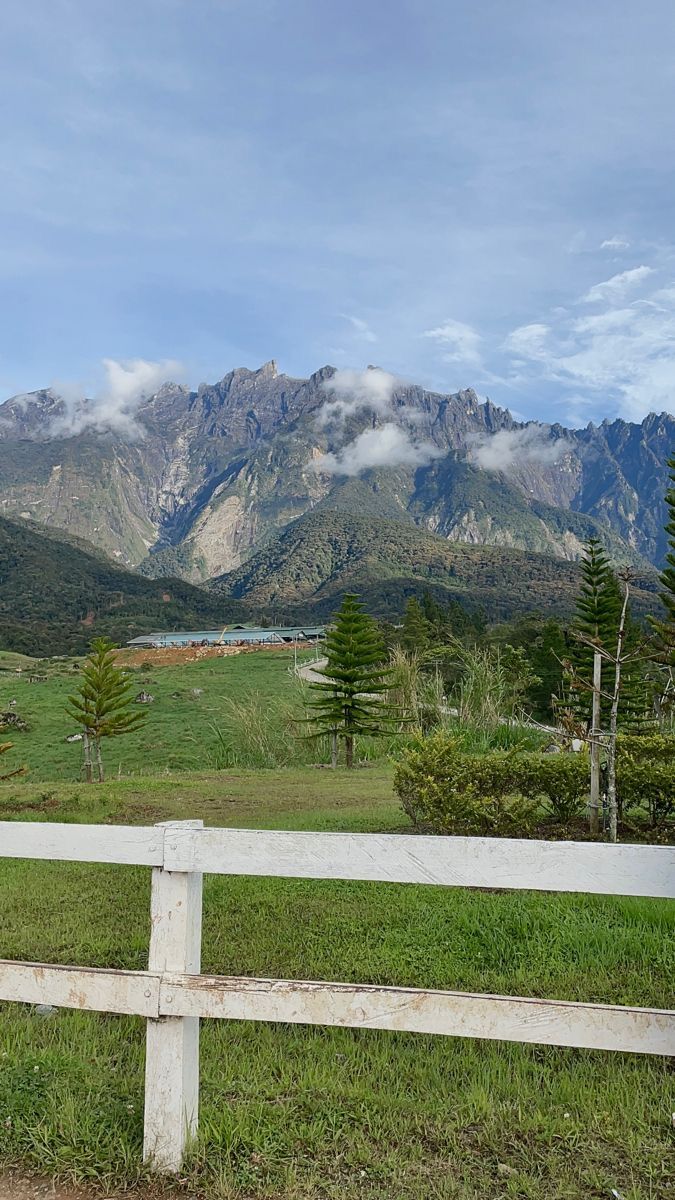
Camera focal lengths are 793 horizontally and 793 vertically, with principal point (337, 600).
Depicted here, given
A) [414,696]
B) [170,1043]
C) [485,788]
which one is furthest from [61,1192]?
[414,696]

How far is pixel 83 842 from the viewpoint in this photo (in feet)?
8.69

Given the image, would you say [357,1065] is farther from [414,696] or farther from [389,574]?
[389,574]

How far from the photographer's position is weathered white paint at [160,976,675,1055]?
236 centimetres

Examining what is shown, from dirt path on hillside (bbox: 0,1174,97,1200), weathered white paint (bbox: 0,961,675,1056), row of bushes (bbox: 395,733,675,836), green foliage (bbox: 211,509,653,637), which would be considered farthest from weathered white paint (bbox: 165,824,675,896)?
green foliage (bbox: 211,509,653,637)

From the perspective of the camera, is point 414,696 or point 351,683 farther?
point 414,696

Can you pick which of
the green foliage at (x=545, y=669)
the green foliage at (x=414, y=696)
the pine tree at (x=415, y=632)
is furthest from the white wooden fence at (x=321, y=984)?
the pine tree at (x=415, y=632)

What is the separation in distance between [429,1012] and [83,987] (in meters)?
1.12

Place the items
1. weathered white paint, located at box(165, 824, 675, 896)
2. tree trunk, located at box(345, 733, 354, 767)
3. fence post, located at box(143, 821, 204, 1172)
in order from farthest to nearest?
tree trunk, located at box(345, 733, 354, 767) < fence post, located at box(143, 821, 204, 1172) < weathered white paint, located at box(165, 824, 675, 896)

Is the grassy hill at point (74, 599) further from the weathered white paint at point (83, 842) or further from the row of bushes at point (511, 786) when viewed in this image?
the weathered white paint at point (83, 842)

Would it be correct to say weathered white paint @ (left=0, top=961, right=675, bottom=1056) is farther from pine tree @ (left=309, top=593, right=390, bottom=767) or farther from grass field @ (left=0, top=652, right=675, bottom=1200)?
pine tree @ (left=309, top=593, right=390, bottom=767)

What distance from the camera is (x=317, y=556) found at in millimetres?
176125

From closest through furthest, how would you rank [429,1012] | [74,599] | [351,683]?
[429,1012] < [351,683] < [74,599]

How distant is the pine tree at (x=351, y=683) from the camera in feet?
56.2

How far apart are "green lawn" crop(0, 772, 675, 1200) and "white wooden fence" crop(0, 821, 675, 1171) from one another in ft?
1.16
